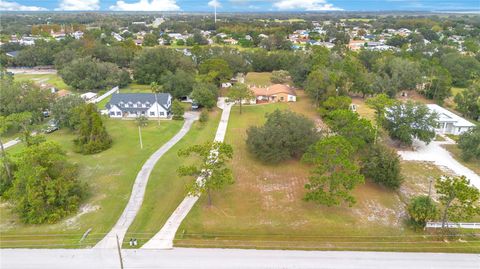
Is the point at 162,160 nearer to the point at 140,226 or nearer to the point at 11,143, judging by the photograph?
the point at 140,226

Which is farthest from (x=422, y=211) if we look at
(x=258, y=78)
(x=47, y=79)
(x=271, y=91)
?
(x=47, y=79)

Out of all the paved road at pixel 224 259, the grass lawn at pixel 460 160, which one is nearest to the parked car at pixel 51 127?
the paved road at pixel 224 259

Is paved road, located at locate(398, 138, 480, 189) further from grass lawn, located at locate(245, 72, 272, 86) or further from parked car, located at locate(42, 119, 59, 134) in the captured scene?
parked car, located at locate(42, 119, 59, 134)

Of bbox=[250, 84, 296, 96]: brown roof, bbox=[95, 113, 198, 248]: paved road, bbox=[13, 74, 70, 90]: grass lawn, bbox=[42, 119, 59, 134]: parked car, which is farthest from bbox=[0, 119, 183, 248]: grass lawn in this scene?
bbox=[13, 74, 70, 90]: grass lawn

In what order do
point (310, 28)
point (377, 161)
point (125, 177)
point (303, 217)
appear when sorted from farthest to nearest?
1. point (310, 28)
2. point (125, 177)
3. point (377, 161)
4. point (303, 217)

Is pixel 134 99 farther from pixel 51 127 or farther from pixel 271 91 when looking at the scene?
pixel 271 91

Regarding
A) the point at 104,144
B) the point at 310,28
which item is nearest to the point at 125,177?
the point at 104,144
